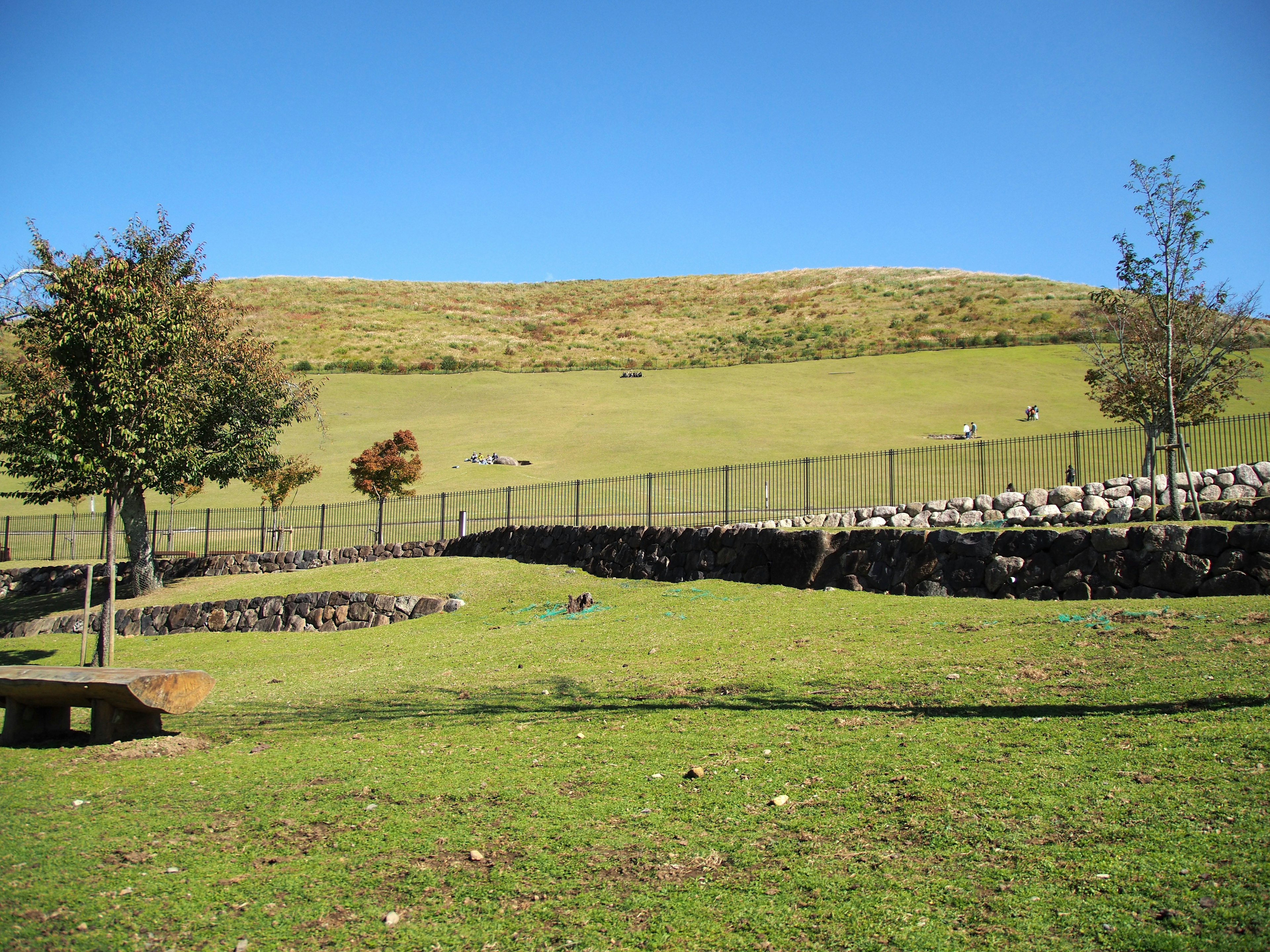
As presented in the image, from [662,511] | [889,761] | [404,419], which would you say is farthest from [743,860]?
[404,419]

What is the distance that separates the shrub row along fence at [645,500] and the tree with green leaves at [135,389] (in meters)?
5.90

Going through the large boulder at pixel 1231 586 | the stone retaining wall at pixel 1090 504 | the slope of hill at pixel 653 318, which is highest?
the slope of hill at pixel 653 318

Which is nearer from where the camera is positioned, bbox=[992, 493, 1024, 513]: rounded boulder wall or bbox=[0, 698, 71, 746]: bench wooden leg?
bbox=[0, 698, 71, 746]: bench wooden leg

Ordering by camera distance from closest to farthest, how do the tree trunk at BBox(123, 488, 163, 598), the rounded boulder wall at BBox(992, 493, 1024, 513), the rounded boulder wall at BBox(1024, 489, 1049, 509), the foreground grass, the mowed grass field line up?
the foreground grass < the rounded boulder wall at BBox(1024, 489, 1049, 509) < the rounded boulder wall at BBox(992, 493, 1024, 513) < the tree trunk at BBox(123, 488, 163, 598) < the mowed grass field

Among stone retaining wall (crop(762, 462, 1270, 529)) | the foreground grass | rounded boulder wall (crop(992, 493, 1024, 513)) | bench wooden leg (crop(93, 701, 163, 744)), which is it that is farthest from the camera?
rounded boulder wall (crop(992, 493, 1024, 513))

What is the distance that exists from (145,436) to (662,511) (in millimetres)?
18898

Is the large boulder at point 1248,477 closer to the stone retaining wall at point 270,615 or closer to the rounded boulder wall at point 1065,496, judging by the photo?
the rounded boulder wall at point 1065,496

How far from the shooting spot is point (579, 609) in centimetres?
1570

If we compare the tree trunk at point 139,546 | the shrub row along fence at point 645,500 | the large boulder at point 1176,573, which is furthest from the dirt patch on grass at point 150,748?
the shrub row along fence at point 645,500

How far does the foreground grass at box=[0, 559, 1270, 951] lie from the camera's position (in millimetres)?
4113

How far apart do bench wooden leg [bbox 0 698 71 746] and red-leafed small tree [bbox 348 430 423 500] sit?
26514 mm

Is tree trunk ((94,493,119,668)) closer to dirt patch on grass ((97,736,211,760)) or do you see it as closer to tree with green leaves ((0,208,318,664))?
tree with green leaves ((0,208,318,664))

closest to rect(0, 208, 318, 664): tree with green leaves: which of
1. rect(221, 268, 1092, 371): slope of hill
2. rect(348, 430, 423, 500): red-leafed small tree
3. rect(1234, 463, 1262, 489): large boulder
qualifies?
rect(348, 430, 423, 500): red-leafed small tree

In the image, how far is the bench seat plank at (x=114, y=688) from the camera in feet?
25.0
